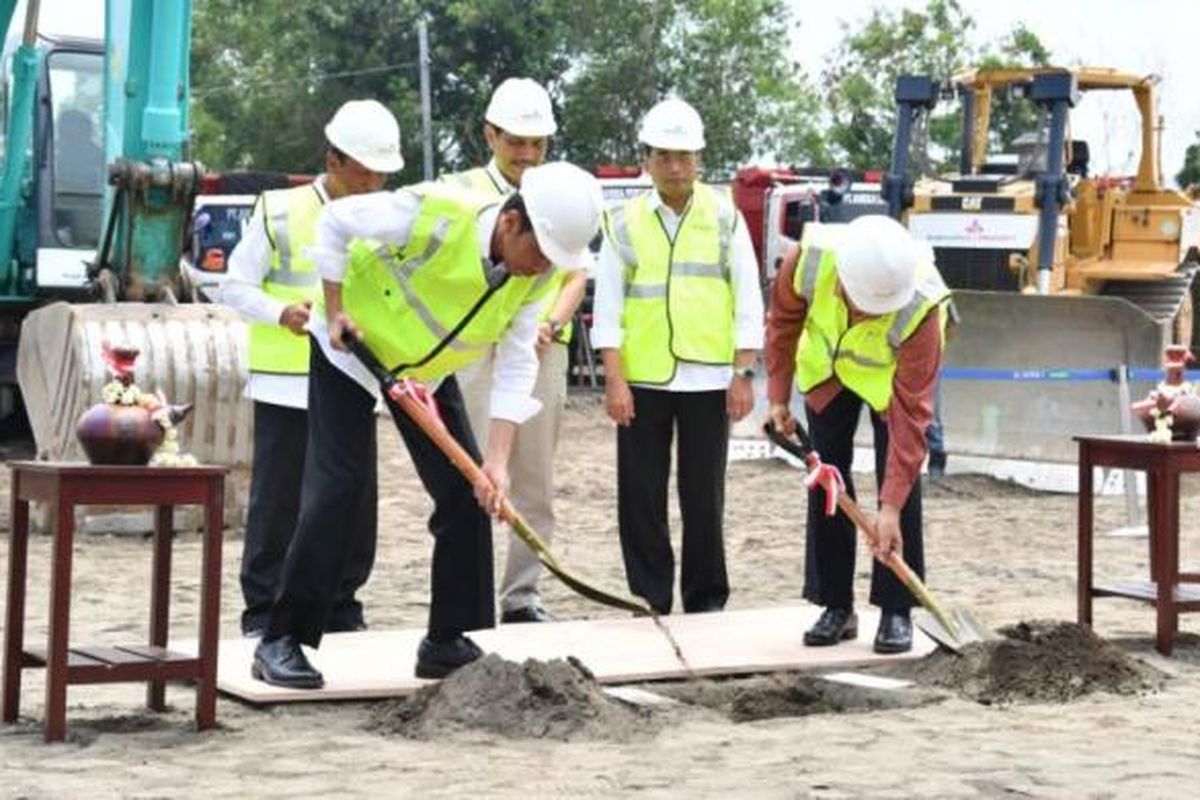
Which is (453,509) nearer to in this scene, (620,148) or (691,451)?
(691,451)

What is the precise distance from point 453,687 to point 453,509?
60 cm

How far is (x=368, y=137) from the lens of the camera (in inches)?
323

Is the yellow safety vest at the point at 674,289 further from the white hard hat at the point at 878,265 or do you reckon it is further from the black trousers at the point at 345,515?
the black trousers at the point at 345,515

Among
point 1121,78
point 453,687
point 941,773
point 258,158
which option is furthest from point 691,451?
point 258,158

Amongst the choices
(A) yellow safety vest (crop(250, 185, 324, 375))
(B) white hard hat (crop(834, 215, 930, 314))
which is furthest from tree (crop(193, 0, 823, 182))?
(B) white hard hat (crop(834, 215, 930, 314))

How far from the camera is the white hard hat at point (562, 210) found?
21.9ft

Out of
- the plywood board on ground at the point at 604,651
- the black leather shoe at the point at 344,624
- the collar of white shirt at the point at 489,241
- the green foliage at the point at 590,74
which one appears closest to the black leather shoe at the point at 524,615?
the plywood board on ground at the point at 604,651

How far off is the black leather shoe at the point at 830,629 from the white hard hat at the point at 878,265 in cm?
113

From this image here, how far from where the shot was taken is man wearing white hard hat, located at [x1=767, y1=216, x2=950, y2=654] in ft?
26.6

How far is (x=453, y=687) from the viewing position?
7.07 meters

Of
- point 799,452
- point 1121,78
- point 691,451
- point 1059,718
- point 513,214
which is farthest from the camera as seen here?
point 1121,78

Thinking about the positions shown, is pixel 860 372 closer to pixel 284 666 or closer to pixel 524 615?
pixel 524 615

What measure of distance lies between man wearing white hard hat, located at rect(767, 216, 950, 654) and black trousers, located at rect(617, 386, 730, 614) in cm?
50

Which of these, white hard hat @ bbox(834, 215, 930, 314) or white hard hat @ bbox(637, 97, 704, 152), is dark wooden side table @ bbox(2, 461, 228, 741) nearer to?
white hard hat @ bbox(834, 215, 930, 314)
